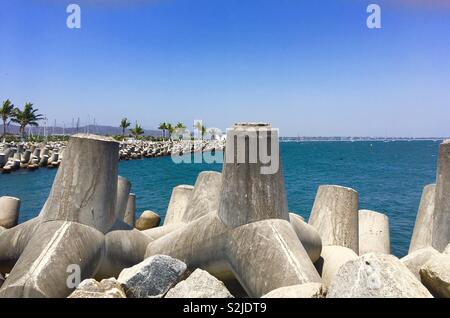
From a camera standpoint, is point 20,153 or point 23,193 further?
point 20,153

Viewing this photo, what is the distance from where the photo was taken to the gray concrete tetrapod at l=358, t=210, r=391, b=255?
7227 millimetres

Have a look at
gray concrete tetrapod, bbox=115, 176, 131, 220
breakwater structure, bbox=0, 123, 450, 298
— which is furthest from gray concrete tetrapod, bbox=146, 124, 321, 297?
gray concrete tetrapod, bbox=115, 176, 131, 220

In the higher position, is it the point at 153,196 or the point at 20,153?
the point at 20,153

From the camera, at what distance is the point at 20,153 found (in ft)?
106

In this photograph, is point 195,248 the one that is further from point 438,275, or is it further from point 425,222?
point 425,222

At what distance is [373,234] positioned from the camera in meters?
7.52

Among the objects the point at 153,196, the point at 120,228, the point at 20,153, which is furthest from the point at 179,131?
the point at 120,228

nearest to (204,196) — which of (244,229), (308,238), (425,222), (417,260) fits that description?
(308,238)

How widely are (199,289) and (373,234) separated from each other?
5312 mm

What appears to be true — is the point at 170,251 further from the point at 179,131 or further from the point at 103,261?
the point at 179,131

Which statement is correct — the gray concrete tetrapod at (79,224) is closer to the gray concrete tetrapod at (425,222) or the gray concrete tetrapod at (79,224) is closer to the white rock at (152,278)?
the white rock at (152,278)

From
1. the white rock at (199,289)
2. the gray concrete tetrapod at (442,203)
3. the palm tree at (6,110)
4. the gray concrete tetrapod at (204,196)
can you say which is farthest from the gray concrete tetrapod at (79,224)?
Answer: the palm tree at (6,110)

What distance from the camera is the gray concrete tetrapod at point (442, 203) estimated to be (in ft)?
17.8
